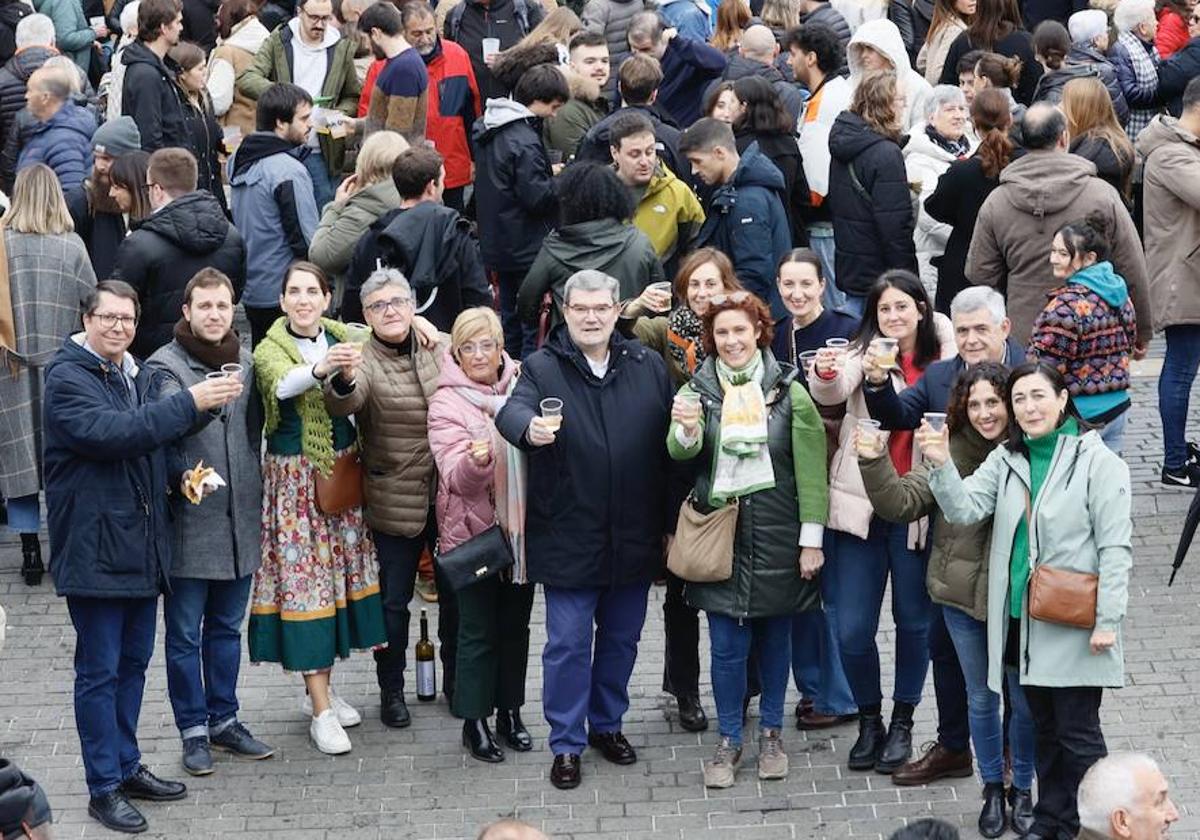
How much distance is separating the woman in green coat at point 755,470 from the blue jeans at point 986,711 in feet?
2.13

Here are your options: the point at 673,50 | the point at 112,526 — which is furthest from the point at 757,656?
the point at 673,50

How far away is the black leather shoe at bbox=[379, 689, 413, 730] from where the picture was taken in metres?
8.92

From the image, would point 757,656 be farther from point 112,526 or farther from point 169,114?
point 169,114

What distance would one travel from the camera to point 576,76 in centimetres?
1213

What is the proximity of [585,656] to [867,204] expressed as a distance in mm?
3727

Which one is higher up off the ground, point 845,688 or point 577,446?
point 577,446

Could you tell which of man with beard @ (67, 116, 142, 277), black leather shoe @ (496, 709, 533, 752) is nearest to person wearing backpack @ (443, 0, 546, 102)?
man with beard @ (67, 116, 142, 277)

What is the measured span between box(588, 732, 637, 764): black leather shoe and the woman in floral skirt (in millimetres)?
1012

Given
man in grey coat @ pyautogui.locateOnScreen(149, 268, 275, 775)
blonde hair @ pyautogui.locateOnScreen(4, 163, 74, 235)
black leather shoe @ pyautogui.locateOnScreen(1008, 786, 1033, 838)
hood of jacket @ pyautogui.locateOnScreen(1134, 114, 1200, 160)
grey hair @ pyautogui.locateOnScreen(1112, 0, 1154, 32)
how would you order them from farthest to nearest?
grey hair @ pyautogui.locateOnScreen(1112, 0, 1154, 32) < hood of jacket @ pyautogui.locateOnScreen(1134, 114, 1200, 160) < blonde hair @ pyautogui.locateOnScreen(4, 163, 74, 235) < man in grey coat @ pyautogui.locateOnScreen(149, 268, 275, 775) < black leather shoe @ pyautogui.locateOnScreen(1008, 786, 1033, 838)

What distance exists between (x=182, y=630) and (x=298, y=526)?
2.02 feet

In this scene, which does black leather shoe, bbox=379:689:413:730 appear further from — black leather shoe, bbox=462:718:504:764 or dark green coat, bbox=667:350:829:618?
dark green coat, bbox=667:350:829:618

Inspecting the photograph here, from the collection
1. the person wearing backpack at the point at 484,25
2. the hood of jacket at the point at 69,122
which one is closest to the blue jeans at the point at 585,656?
the hood of jacket at the point at 69,122

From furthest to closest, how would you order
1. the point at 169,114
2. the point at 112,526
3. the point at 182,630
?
the point at 169,114
the point at 182,630
the point at 112,526

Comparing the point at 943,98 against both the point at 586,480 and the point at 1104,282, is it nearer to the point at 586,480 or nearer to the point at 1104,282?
the point at 1104,282
